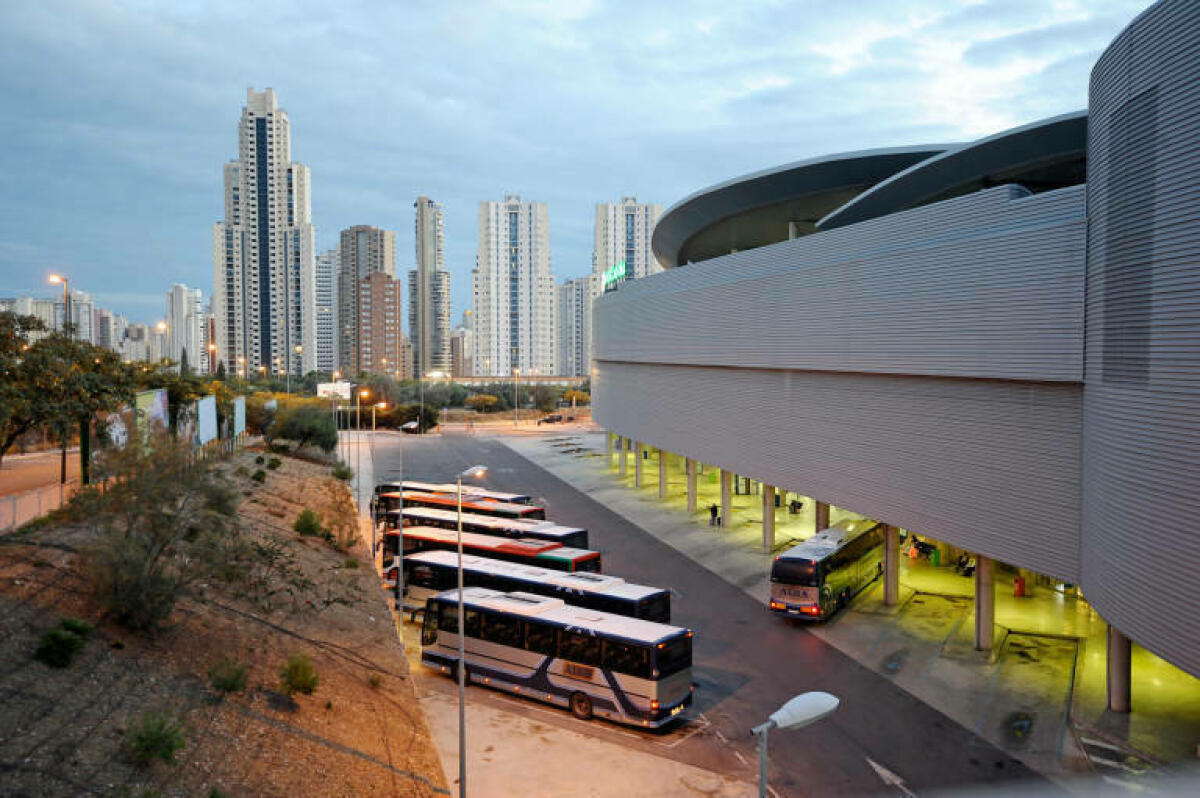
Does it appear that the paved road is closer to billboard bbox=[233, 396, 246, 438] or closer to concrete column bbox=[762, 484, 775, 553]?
concrete column bbox=[762, 484, 775, 553]

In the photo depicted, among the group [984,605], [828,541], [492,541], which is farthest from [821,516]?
[492,541]

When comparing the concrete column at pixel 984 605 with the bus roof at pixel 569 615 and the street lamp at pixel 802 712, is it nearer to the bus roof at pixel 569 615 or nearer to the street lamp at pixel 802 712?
the bus roof at pixel 569 615

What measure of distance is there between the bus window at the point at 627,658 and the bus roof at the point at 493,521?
11.0 m

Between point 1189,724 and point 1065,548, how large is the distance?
405cm

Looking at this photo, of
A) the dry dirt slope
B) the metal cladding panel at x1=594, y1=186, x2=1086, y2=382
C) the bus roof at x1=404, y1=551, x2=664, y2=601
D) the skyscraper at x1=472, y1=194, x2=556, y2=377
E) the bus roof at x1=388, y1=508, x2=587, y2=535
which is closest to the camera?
the dry dirt slope

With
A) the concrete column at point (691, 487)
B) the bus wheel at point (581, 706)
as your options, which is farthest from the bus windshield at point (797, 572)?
the concrete column at point (691, 487)

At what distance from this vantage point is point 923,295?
72.2 ft

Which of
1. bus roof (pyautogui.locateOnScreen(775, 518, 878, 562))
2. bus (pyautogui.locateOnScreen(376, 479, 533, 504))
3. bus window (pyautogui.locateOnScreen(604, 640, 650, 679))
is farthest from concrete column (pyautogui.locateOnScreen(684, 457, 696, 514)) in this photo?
bus window (pyautogui.locateOnScreen(604, 640, 650, 679))

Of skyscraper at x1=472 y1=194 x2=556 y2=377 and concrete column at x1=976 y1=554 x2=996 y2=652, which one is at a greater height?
skyscraper at x1=472 y1=194 x2=556 y2=377

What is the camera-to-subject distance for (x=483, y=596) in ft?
65.2

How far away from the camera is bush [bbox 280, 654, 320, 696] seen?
1542 centimetres

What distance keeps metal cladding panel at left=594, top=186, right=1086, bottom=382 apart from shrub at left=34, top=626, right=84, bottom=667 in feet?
67.6

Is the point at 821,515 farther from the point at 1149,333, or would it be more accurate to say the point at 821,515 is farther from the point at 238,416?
the point at 238,416

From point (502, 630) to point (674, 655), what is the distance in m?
4.51
